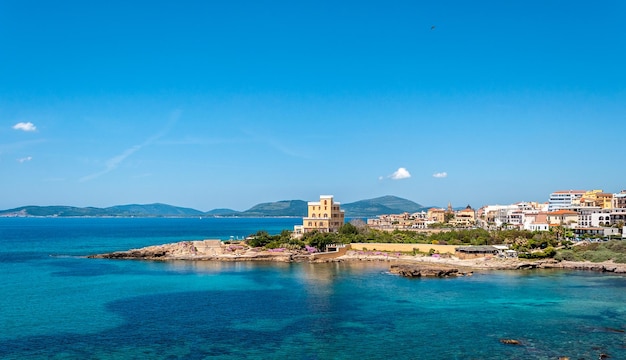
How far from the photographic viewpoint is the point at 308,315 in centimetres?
3069

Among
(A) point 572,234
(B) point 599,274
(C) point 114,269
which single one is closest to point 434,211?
(A) point 572,234

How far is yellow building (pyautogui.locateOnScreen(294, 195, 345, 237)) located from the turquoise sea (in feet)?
79.2

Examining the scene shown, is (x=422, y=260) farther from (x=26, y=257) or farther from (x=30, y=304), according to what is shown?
(x=26, y=257)

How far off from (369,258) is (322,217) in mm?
16837

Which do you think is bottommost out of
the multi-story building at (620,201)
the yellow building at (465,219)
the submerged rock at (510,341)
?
the submerged rock at (510,341)

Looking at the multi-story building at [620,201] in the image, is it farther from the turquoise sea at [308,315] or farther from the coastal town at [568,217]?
the turquoise sea at [308,315]

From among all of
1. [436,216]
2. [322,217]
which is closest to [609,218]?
[322,217]

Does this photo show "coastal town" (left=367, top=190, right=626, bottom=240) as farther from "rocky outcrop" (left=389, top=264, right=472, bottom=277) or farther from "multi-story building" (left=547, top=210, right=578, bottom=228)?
"rocky outcrop" (left=389, top=264, right=472, bottom=277)

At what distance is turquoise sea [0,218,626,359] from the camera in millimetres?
23875

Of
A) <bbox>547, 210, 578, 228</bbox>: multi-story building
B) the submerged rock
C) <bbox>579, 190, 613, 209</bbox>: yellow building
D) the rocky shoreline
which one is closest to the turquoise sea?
the submerged rock

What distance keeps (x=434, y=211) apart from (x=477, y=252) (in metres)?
64.9

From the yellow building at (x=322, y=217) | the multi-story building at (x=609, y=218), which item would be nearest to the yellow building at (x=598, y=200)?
the multi-story building at (x=609, y=218)

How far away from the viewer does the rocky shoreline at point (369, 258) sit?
48.0 metres

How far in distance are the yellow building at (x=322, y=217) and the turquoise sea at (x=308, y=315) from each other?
79.2 feet
